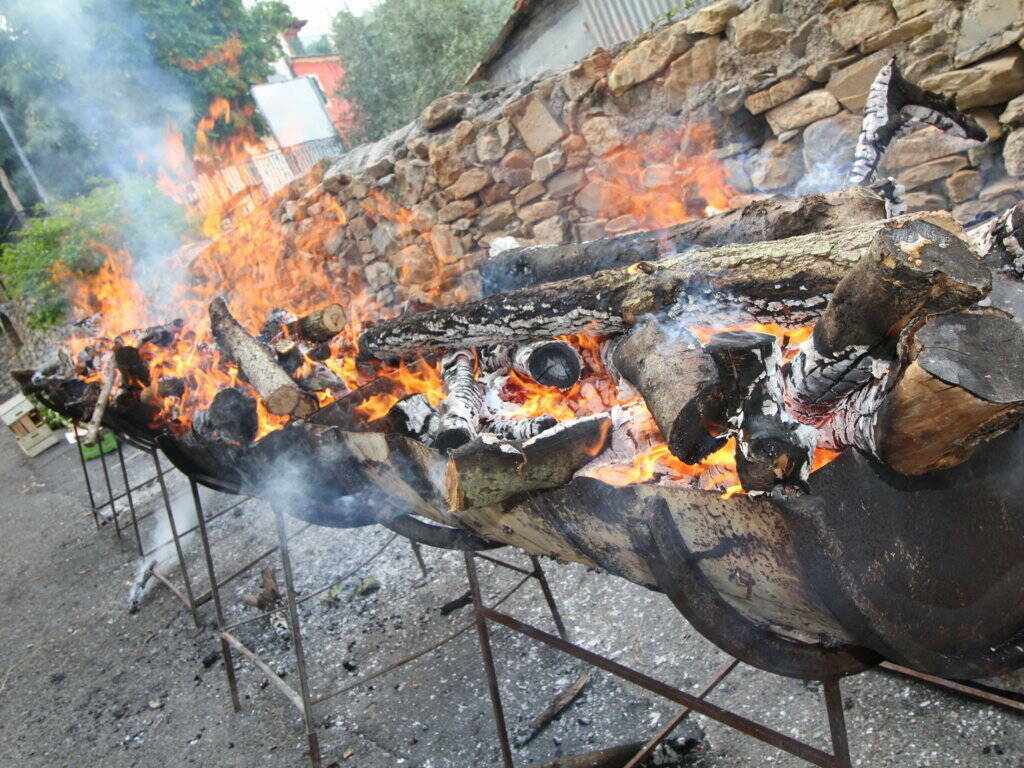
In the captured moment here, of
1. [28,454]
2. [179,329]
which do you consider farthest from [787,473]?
[28,454]

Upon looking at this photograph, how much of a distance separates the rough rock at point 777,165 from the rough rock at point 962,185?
0.86 metres

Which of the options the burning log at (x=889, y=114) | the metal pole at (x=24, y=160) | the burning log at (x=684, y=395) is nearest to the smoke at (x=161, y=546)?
the burning log at (x=684, y=395)

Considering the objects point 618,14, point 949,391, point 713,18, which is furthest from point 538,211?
point 949,391

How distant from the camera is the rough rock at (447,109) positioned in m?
6.07

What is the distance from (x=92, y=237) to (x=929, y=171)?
11815 millimetres

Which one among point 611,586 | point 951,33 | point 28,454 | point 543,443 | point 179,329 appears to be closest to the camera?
point 543,443

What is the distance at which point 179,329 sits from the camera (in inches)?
176

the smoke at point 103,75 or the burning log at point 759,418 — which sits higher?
the smoke at point 103,75

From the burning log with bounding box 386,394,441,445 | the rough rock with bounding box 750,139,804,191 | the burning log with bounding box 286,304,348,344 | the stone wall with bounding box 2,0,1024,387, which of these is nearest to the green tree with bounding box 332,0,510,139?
the stone wall with bounding box 2,0,1024,387

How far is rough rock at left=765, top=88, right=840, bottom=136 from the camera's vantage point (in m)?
3.93

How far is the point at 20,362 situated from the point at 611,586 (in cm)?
1653

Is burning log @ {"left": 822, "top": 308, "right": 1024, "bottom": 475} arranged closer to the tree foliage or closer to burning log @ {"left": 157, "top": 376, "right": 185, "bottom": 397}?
burning log @ {"left": 157, "top": 376, "right": 185, "bottom": 397}

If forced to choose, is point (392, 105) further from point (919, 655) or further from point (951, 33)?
point (919, 655)

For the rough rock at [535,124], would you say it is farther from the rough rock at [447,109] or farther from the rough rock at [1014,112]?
the rough rock at [1014,112]
